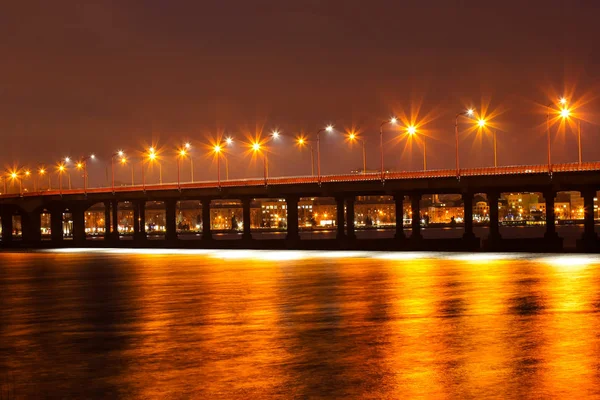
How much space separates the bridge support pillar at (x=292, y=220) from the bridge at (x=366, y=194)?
0.13 m

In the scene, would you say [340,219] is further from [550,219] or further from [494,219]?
[550,219]

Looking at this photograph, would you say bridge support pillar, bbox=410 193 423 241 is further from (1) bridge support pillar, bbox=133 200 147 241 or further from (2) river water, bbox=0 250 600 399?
(2) river water, bbox=0 250 600 399

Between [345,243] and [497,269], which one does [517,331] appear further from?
[345,243]

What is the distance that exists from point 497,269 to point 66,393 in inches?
1689

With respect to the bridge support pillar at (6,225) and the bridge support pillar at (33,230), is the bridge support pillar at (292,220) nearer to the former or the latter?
the bridge support pillar at (33,230)

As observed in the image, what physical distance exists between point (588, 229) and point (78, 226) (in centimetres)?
8566

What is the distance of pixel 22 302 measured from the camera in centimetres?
4131

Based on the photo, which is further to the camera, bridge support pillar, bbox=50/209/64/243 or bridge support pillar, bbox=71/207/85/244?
bridge support pillar, bbox=50/209/64/243

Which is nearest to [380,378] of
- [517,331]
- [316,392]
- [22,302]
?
[316,392]

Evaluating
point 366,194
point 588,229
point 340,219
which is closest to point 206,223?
point 340,219

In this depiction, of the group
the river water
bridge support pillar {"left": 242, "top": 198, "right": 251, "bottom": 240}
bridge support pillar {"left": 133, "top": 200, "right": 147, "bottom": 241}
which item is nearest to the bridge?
bridge support pillar {"left": 242, "top": 198, "right": 251, "bottom": 240}

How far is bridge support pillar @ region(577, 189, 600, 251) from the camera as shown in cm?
8819

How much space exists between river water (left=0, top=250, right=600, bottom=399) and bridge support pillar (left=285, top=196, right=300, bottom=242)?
226 feet

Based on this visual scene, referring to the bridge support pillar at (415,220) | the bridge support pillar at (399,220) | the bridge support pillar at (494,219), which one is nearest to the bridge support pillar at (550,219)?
the bridge support pillar at (494,219)
